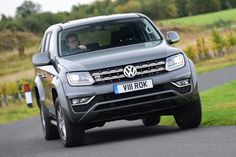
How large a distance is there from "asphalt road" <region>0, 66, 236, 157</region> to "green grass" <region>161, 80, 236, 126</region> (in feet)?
1.70

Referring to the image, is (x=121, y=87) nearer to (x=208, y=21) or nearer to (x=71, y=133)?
(x=71, y=133)

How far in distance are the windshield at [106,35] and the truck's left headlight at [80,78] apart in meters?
1.11

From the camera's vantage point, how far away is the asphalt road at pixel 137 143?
10312 millimetres

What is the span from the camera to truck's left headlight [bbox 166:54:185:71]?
12.8 m

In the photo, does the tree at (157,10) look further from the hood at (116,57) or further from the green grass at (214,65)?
the hood at (116,57)

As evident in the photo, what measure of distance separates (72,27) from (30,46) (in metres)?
72.7

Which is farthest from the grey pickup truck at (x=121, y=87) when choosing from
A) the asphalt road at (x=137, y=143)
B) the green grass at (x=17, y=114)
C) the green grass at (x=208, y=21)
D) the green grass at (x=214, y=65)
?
the green grass at (x=208, y=21)

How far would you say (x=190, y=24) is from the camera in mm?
86312

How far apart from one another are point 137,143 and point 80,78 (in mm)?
1281

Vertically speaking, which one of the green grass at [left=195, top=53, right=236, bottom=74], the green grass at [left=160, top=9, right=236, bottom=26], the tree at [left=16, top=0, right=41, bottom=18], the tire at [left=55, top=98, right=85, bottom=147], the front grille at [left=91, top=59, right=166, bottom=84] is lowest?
the tree at [left=16, top=0, right=41, bottom=18]

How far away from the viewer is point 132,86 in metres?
12.6

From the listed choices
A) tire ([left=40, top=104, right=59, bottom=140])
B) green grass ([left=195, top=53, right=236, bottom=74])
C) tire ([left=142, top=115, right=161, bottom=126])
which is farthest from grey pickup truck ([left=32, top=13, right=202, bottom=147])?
green grass ([left=195, top=53, right=236, bottom=74])

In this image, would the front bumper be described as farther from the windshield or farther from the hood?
the windshield

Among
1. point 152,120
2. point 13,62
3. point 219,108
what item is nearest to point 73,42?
point 152,120
